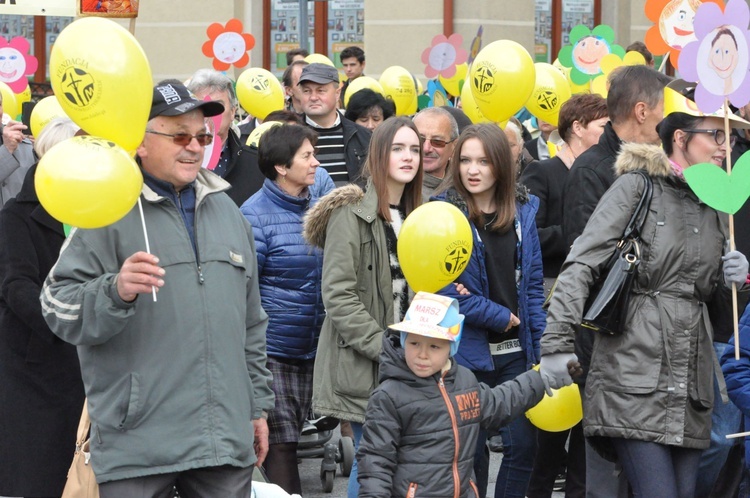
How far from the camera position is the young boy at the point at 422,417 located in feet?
16.2

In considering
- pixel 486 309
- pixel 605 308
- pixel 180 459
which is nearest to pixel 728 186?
pixel 605 308

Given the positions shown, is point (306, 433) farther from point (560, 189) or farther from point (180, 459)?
point (180, 459)

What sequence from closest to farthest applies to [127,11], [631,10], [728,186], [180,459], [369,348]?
[180,459]
[728,186]
[369,348]
[127,11]
[631,10]

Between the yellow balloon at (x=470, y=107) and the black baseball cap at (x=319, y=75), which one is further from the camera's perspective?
the yellow balloon at (x=470, y=107)

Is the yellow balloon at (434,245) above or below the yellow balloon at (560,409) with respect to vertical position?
above

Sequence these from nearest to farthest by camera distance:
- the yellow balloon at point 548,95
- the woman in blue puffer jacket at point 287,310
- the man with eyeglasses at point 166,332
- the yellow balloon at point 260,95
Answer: the man with eyeglasses at point 166,332 < the woman in blue puffer jacket at point 287,310 < the yellow balloon at point 548,95 < the yellow balloon at point 260,95

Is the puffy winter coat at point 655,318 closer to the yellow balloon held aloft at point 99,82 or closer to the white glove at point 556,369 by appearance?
the white glove at point 556,369

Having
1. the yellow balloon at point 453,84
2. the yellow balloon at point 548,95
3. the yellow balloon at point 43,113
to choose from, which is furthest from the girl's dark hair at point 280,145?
the yellow balloon at point 453,84

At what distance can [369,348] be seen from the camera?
5.77 meters

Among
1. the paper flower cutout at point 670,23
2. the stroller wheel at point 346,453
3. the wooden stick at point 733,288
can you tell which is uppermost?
the paper flower cutout at point 670,23

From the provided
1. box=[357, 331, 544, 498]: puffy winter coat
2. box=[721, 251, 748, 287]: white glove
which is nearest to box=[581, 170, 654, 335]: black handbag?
box=[721, 251, 748, 287]: white glove

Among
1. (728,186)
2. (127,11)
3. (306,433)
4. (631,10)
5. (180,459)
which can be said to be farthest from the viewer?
(631,10)

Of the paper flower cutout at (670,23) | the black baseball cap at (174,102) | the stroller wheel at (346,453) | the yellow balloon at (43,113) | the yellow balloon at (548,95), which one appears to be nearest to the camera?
the black baseball cap at (174,102)

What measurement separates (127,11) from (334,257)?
2.40 metres
